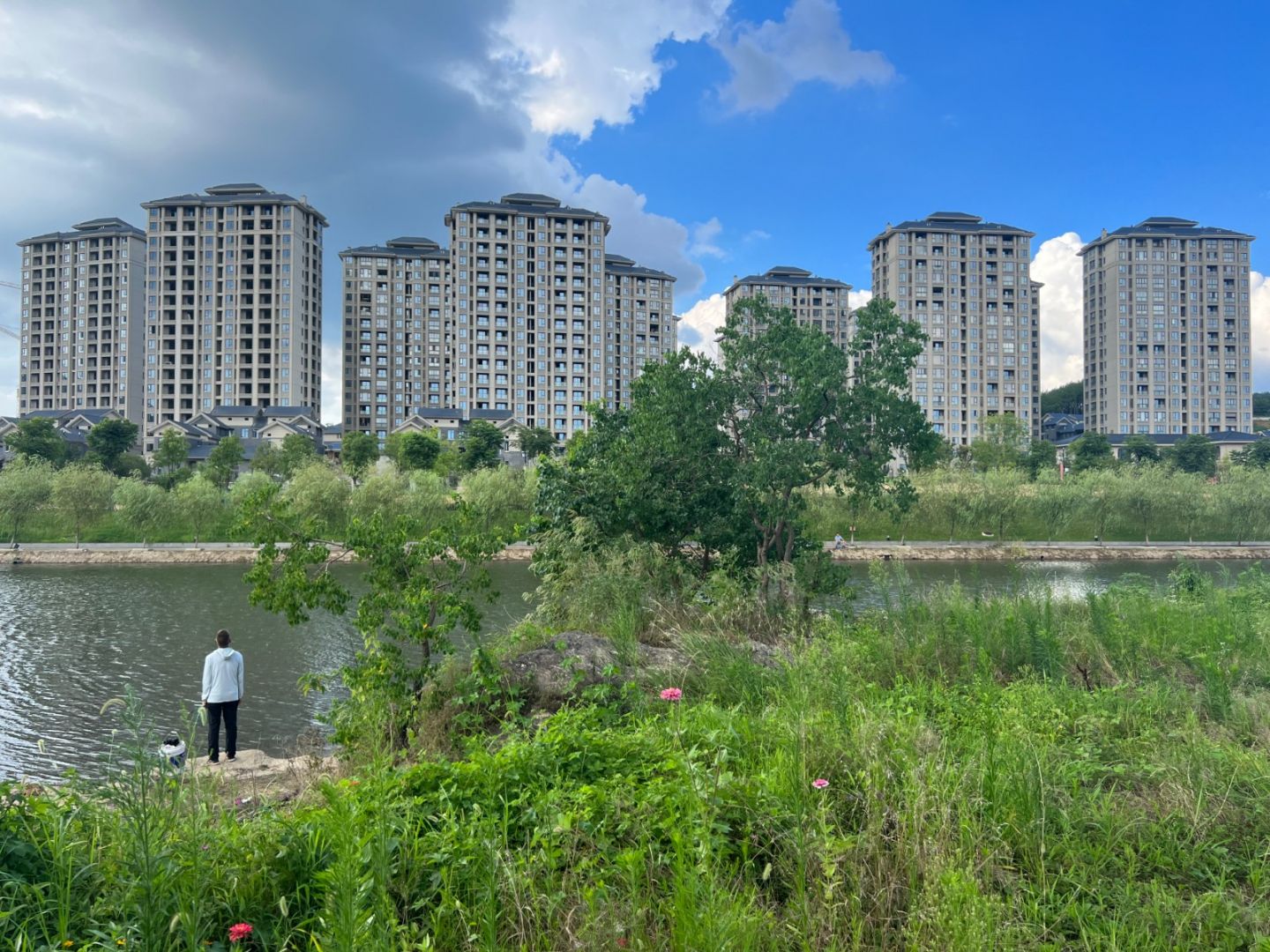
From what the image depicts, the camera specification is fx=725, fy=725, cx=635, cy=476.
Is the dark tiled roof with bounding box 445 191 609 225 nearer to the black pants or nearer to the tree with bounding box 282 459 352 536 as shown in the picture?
the tree with bounding box 282 459 352 536

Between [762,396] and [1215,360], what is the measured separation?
131762mm

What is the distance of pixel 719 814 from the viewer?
356 cm

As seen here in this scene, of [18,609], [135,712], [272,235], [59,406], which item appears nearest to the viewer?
[135,712]

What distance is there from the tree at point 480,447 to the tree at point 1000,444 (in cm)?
4861

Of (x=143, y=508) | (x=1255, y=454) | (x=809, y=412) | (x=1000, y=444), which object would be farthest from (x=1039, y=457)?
(x=143, y=508)

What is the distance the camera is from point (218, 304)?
101000 mm

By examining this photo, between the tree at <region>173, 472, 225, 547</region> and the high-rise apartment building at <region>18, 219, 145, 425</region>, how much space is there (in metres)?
78.9

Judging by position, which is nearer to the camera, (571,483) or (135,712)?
(135,712)

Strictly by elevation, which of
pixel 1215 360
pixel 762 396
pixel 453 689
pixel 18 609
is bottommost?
pixel 18 609

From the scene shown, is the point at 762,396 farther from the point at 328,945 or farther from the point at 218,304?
the point at 218,304

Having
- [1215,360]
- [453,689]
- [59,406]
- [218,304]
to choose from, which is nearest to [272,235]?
[218,304]

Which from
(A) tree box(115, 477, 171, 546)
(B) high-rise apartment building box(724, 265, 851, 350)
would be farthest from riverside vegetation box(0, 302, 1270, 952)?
(B) high-rise apartment building box(724, 265, 851, 350)

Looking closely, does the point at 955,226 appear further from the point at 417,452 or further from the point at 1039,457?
the point at 417,452

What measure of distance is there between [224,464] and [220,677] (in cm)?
5944
